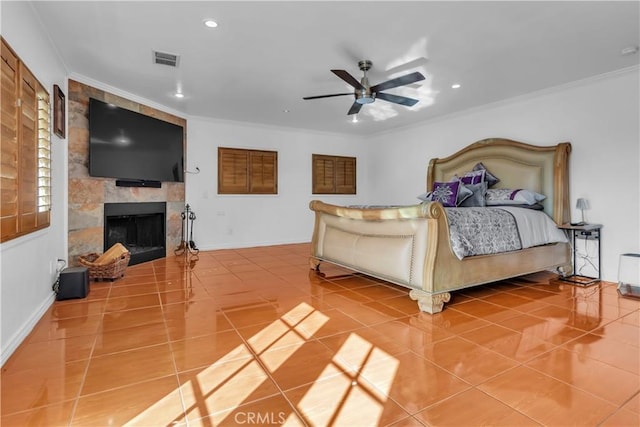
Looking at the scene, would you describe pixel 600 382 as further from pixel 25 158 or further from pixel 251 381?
pixel 25 158

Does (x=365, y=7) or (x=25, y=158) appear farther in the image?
(x=365, y=7)

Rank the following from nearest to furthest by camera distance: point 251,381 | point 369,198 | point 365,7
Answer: point 251,381 → point 365,7 → point 369,198

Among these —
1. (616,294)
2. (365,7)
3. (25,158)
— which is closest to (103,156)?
(25,158)

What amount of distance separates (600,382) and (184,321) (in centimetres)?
268

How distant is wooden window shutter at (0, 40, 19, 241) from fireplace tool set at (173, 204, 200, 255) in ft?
11.4

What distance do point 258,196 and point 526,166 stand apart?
15.0ft

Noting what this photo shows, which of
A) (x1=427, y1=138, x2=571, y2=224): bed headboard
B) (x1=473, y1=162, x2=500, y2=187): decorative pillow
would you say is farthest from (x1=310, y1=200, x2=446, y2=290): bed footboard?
(x1=473, y1=162, x2=500, y2=187): decorative pillow

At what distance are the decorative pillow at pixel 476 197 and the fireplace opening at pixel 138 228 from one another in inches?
180

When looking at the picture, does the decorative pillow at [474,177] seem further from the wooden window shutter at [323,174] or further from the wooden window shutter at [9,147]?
the wooden window shutter at [9,147]

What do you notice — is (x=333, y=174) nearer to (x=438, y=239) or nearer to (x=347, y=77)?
(x=347, y=77)

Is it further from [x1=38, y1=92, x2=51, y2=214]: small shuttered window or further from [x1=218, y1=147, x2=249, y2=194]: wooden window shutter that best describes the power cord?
[x1=218, y1=147, x2=249, y2=194]: wooden window shutter

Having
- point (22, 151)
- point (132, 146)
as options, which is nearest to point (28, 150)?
point (22, 151)

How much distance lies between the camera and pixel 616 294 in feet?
11.2

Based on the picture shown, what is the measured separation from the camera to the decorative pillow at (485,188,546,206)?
4.28 meters
